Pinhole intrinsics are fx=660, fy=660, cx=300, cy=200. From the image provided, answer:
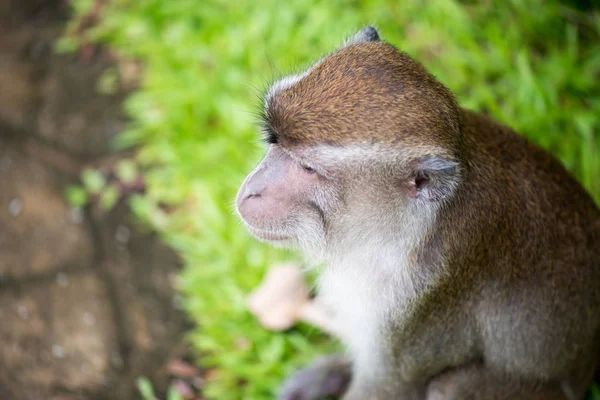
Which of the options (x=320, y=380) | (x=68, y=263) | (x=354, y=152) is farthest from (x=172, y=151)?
(x=354, y=152)

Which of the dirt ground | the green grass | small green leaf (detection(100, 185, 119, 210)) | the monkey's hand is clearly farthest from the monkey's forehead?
small green leaf (detection(100, 185, 119, 210))

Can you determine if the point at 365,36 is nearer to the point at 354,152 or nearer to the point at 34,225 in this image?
the point at 354,152

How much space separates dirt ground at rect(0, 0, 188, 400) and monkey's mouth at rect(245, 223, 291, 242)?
154 centimetres

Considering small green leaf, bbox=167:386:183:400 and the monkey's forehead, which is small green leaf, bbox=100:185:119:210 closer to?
small green leaf, bbox=167:386:183:400

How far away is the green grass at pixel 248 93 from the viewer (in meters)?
3.77

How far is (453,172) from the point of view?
214cm

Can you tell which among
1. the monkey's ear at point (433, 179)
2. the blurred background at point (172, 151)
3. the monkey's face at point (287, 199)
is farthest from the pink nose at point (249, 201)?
the blurred background at point (172, 151)

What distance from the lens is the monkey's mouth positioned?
2.46 meters

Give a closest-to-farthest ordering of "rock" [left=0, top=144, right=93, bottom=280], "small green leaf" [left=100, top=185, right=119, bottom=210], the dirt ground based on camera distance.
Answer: the dirt ground < "rock" [left=0, top=144, right=93, bottom=280] < "small green leaf" [left=100, top=185, right=119, bottom=210]

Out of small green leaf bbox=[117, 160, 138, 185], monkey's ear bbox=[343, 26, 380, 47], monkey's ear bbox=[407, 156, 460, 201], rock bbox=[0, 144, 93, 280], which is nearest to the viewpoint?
monkey's ear bbox=[407, 156, 460, 201]

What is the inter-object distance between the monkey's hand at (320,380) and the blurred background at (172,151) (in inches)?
7.3

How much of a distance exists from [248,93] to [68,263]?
5.28ft

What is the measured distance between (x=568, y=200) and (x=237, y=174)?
2.15m

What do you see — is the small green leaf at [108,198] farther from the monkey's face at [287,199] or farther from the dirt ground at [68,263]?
the monkey's face at [287,199]
